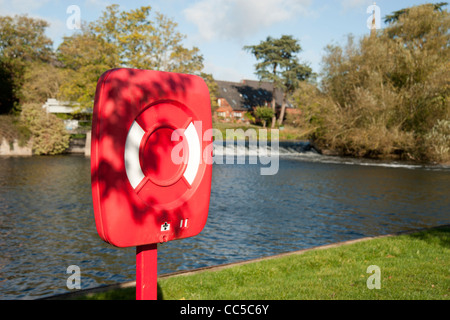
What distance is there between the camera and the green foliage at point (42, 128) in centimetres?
3634

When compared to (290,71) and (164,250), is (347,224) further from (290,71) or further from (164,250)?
(290,71)

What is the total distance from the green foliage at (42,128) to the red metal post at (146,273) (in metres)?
37.3

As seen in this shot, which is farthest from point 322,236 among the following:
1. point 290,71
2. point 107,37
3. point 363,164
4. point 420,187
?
point 290,71

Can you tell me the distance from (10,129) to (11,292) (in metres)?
31.7

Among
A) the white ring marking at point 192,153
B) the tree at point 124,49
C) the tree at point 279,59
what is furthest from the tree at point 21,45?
the white ring marking at point 192,153

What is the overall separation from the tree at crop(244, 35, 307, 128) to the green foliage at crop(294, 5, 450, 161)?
94.5ft

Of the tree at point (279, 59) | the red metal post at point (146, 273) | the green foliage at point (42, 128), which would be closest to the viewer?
the red metal post at point (146, 273)

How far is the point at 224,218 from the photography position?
1490cm

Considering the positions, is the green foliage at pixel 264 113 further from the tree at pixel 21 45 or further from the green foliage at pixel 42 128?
the green foliage at pixel 42 128

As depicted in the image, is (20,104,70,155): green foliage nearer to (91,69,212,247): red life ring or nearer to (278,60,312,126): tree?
(91,69,212,247): red life ring

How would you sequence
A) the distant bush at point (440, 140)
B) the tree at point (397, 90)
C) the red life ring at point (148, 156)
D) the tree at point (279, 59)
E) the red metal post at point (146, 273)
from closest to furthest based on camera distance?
the red life ring at point (148, 156)
the red metal post at point (146, 273)
the distant bush at point (440, 140)
the tree at point (397, 90)
the tree at point (279, 59)

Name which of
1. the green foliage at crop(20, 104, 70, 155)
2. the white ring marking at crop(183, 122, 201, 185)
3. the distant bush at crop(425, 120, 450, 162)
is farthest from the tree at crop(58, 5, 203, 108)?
the white ring marking at crop(183, 122, 201, 185)

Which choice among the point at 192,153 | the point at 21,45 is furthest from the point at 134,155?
the point at 21,45
